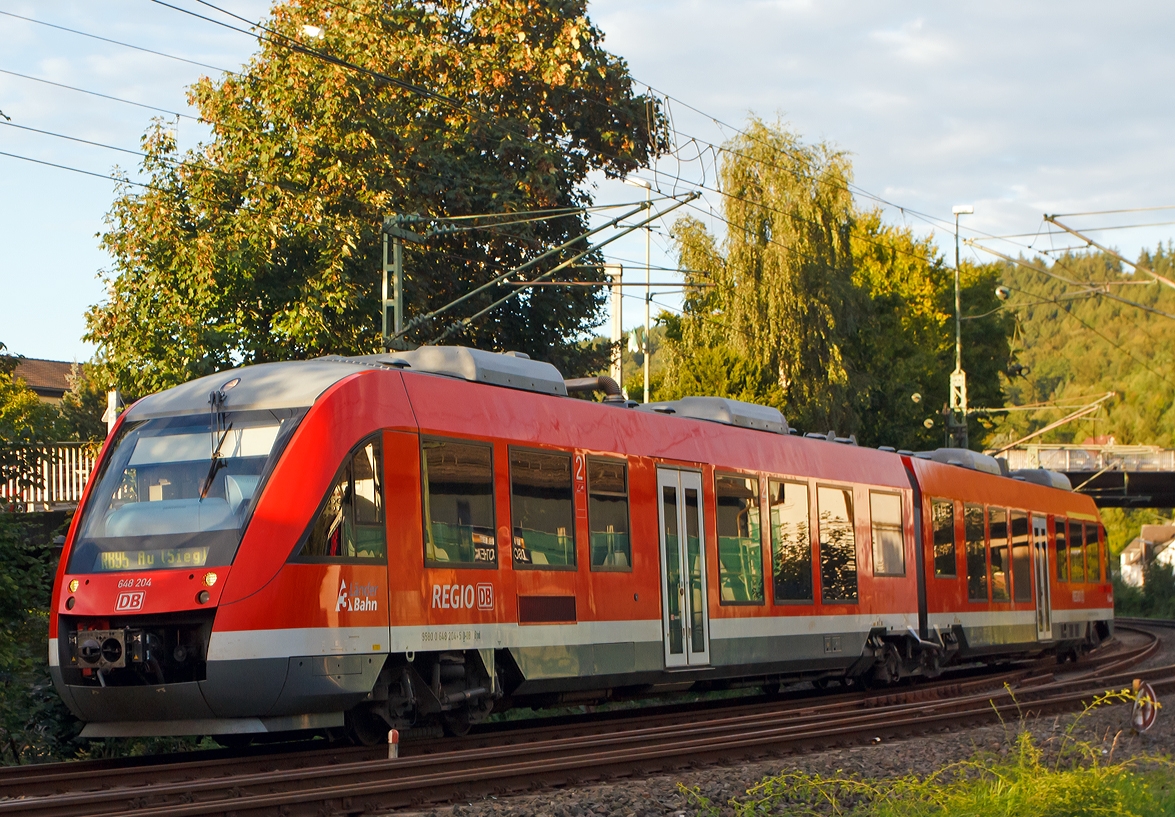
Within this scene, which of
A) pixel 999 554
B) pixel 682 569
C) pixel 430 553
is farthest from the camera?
pixel 999 554

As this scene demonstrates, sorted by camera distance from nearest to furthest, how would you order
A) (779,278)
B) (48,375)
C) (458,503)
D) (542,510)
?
(458,503), (542,510), (779,278), (48,375)

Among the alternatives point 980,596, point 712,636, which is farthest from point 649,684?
point 980,596

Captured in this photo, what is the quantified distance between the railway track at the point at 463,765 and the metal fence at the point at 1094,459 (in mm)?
53222

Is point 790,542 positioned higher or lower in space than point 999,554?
higher

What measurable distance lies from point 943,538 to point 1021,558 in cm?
346

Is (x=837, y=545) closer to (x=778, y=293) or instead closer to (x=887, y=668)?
(x=887, y=668)

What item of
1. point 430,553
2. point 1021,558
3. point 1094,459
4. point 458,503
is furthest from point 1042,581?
point 1094,459

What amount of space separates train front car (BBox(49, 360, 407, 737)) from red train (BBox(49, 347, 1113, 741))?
0.02m

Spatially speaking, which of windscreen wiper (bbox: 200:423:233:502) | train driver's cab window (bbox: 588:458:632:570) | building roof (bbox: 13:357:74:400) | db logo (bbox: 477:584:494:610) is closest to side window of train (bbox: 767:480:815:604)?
train driver's cab window (bbox: 588:458:632:570)

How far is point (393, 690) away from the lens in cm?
1100

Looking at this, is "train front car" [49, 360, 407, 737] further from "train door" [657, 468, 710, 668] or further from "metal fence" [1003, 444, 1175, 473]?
"metal fence" [1003, 444, 1175, 473]

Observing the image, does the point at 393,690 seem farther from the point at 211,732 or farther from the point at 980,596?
the point at 980,596

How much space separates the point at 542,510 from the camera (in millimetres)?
12398

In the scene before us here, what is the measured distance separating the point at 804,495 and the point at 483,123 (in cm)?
1264
